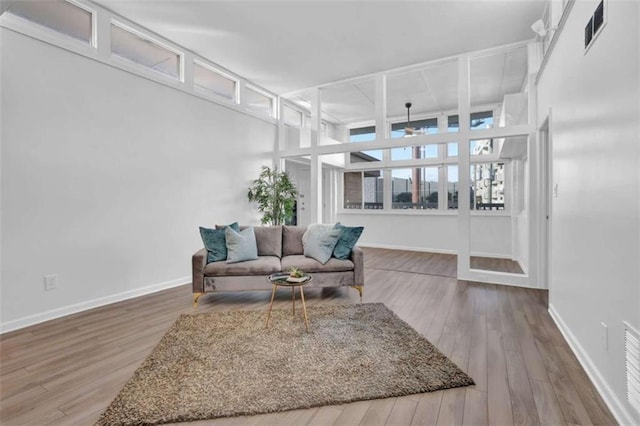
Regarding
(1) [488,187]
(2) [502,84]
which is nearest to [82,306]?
(1) [488,187]

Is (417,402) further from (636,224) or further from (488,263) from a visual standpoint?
(488,263)

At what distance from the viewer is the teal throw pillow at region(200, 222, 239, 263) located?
3.80 metres

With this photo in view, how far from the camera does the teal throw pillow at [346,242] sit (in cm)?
395

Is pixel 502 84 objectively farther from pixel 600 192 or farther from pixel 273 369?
pixel 273 369

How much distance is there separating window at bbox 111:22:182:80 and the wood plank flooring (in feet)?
10.0

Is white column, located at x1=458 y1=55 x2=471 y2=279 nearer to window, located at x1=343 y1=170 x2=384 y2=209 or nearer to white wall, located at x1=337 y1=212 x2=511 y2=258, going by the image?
white wall, located at x1=337 y1=212 x2=511 y2=258

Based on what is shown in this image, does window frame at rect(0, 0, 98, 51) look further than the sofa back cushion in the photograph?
No

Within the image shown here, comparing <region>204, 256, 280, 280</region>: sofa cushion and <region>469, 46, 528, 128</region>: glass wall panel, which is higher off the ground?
<region>469, 46, 528, 128</region>: glass wall panel

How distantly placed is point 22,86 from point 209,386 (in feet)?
10.8

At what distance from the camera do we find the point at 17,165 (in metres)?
2.93

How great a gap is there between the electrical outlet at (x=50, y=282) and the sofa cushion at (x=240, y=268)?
4.73 ft

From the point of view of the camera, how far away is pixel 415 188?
782 cm

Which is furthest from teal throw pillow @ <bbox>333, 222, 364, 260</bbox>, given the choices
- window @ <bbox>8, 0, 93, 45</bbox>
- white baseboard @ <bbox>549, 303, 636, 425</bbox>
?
window @ <bbox>8, 0, 93, 45</bbox>

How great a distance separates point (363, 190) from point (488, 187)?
3150 millimetres
